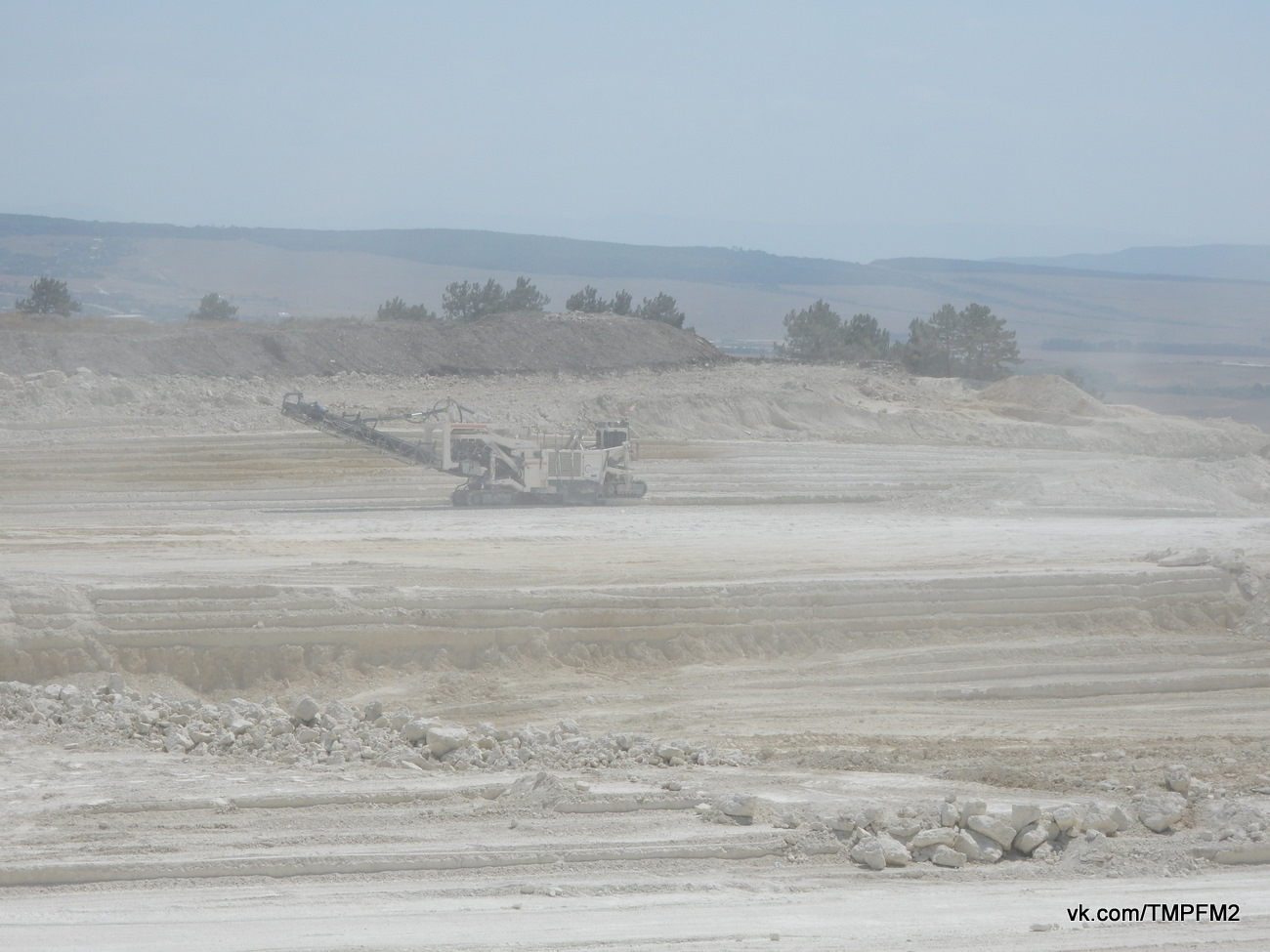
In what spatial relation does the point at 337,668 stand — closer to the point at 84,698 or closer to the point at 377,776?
the point at 84,698

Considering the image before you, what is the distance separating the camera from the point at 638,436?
3095cm

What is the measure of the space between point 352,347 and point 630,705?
2633 centimetres

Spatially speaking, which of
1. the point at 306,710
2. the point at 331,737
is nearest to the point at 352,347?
the point at 306,710

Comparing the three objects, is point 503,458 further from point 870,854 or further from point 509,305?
point 509,305

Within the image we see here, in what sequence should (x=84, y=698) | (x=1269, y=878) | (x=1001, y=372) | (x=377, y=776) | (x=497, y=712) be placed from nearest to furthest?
(x=1269, y=878), (x=377, y=776), (x=84, y=698), (x=497, y=712), (x=1001, y=372)

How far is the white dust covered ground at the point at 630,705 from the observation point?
6590mm

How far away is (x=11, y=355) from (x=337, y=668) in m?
23.0

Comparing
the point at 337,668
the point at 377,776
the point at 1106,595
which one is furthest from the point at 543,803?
the point at 1106,595

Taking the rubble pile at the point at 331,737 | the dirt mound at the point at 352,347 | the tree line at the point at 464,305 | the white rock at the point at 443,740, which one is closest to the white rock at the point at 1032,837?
the rubble pile at the point at 331,737

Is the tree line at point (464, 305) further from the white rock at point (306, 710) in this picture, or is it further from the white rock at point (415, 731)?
the white rock at point (415, 731)

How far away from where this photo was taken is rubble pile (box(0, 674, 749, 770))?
8.78 meters

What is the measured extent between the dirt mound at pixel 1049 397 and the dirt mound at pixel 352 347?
9.42 m

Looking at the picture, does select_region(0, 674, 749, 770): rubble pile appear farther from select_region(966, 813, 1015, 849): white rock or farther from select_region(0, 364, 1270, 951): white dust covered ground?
select_region(966, 813, 1015, 849): white rock

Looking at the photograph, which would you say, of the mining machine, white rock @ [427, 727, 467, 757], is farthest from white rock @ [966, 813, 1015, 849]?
the mining machine
